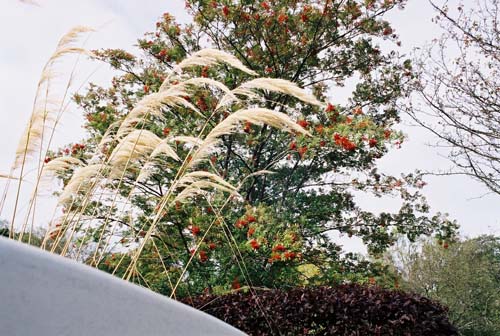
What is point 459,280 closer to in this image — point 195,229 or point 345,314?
point 195,229

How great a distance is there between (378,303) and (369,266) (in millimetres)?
2685

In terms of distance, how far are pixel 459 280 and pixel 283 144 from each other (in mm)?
8001

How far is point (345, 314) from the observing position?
4109 millimetres

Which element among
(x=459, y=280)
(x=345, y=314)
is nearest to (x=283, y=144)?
(x=345, y=314)

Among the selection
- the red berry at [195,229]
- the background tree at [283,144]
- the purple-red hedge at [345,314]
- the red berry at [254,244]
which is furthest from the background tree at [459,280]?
the purple-red hedge at [345,314]

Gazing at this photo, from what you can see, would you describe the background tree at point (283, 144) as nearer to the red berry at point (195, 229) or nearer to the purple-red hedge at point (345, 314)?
the red berry at point (195, 229)

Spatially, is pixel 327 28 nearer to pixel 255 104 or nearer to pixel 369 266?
pixel 255 104

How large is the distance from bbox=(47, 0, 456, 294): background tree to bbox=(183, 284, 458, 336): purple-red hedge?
4.37 feet

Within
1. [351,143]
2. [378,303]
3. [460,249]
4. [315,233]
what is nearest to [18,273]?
[378,303]

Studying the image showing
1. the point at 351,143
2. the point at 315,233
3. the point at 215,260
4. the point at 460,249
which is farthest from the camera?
the point at 460,249

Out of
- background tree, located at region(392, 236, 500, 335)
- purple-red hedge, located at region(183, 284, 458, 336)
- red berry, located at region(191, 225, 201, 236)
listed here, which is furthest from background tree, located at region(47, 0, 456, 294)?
background tree, located at region(392, 236, 500, 335)

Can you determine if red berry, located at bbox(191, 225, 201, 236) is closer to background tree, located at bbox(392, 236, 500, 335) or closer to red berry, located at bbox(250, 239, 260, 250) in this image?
red berry, located at bbox(250, 239, 260, 250)

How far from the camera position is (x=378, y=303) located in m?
4.12

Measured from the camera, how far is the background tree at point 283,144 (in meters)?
6.08
